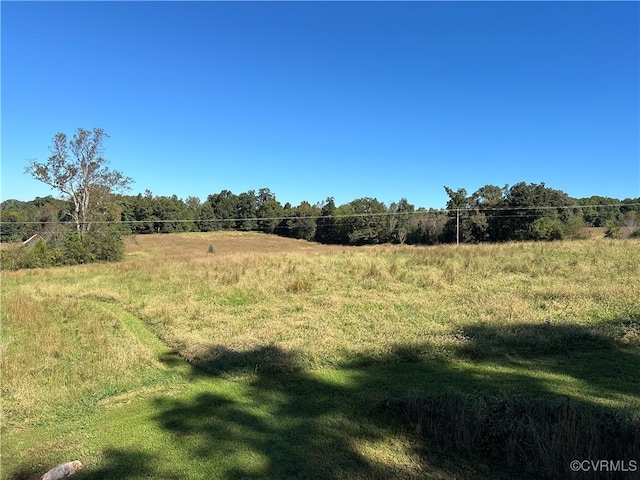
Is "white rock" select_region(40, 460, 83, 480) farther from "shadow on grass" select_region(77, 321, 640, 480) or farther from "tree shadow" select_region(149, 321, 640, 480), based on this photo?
"tree shadow" select_region(149, 321, 640, 480)

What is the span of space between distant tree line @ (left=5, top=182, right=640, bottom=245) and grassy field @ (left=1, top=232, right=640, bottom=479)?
23834mm

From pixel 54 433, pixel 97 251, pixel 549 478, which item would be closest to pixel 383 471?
pixel 549 478

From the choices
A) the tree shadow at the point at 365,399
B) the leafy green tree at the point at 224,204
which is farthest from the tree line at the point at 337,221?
the tree shadow at the point at 365,399

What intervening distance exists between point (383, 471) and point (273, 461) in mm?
1142

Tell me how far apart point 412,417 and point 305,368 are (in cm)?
271

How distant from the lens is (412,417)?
4.80 metres

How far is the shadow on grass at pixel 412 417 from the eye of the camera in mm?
3918

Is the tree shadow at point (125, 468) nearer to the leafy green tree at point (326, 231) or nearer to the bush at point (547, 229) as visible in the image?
the bush at point (547, 229)

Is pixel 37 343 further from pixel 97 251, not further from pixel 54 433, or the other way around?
pixel 97 251

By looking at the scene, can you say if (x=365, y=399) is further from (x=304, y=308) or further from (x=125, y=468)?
(x=304, y=308)

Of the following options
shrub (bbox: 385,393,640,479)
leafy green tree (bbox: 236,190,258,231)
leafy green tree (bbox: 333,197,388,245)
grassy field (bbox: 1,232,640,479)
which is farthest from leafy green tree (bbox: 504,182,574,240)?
leafy green tree (bbox: 236,190,258,231)

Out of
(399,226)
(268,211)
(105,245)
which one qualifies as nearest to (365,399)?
(105,245)

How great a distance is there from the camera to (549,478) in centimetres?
371

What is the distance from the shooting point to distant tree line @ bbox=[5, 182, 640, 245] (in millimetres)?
43844
